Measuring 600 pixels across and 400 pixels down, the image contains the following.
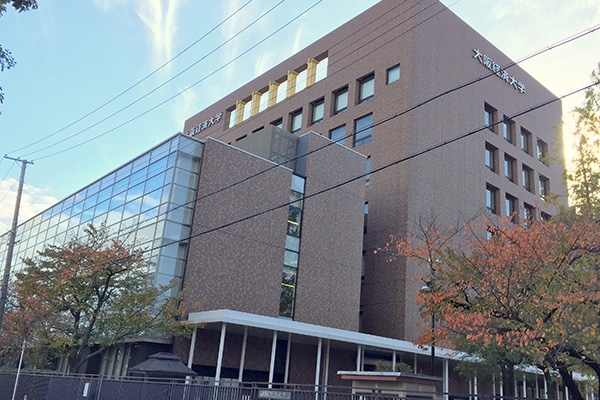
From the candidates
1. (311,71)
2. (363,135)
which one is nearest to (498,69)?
(363,135)

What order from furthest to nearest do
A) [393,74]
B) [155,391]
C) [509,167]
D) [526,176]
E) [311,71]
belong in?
[526,176], [311,71], [509,167], [393,74], [155,391]

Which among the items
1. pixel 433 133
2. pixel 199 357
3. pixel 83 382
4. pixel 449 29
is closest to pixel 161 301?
pixel 199 357

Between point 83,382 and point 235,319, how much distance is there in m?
6.71

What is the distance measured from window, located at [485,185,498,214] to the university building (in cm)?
44

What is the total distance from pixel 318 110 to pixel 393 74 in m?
7.52

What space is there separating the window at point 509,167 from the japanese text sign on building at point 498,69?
21.1 feet

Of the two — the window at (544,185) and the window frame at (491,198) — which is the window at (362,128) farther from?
the window at (544,185)

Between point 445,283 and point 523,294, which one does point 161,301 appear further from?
point 523,294

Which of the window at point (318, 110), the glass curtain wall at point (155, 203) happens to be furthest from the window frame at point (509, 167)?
the glass curtain wall at point (155, 203)

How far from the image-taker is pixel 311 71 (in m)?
47.1

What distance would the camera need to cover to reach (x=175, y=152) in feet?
96.8

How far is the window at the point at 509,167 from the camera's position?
46188 millimetres

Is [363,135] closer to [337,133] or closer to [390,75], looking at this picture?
[337,133]

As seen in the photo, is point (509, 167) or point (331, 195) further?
point (509, 167)
